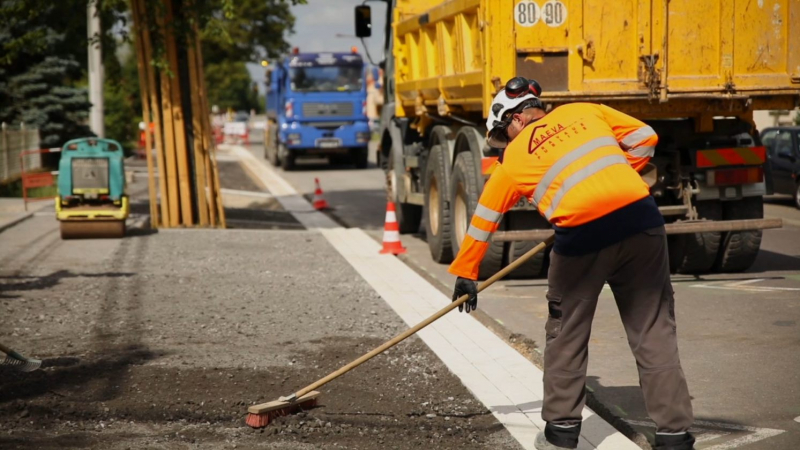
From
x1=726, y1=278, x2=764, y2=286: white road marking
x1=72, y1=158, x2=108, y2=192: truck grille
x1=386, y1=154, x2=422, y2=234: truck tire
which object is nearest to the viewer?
x1=726, y1=278, x2=764, y2=286: white road marking

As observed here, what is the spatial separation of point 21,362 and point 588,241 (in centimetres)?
381

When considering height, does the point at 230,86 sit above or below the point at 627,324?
above

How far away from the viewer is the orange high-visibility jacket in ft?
15.9

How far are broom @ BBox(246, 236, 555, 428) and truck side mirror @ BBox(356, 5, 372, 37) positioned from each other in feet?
30.8

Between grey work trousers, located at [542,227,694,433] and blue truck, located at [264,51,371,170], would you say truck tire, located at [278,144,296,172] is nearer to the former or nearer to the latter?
blue truck, located at [264,51,371,170]

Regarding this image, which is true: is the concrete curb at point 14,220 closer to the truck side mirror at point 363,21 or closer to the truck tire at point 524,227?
the truck side mirror at point 363,21

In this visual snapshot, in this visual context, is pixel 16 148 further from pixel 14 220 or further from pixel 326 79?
pixel 326 79

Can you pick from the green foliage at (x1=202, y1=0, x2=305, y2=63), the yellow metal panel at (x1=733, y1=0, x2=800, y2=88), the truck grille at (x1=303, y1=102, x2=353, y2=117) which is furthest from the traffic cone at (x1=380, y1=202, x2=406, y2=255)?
the green foliage at (x1=202, y1=0, x2=305, y2=63)

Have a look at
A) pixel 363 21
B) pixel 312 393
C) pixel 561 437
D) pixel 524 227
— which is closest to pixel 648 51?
pixel 524 227

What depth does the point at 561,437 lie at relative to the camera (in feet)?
16.5

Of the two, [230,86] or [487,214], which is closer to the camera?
[487,214]

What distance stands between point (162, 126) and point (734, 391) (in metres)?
10.6

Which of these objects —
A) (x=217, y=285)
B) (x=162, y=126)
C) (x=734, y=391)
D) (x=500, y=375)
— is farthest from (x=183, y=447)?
(x=162, y=126)

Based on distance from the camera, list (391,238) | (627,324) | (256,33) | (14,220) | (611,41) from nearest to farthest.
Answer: (627,324)
(611,41)
(391,238)
(14,220)
(256,33)
